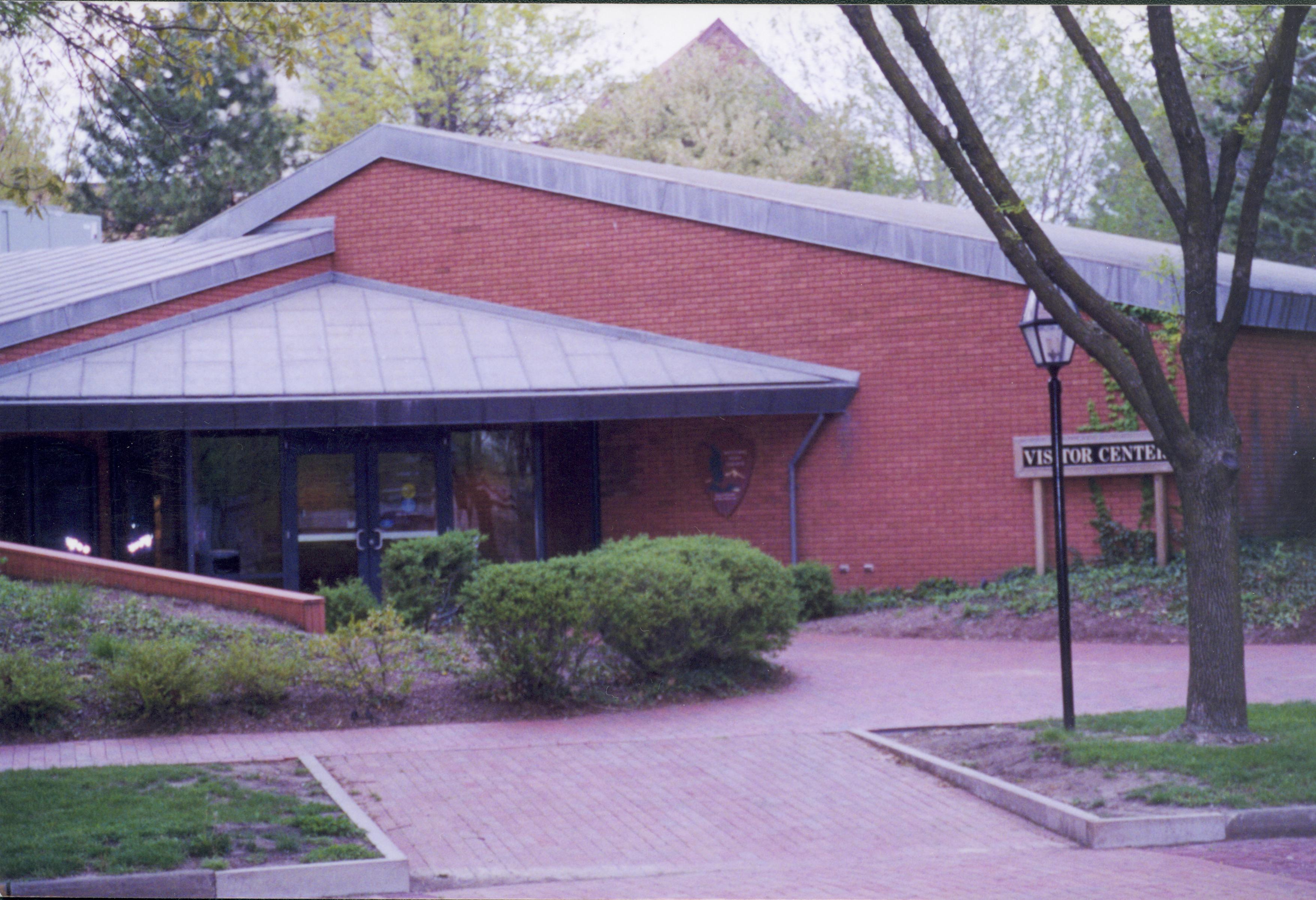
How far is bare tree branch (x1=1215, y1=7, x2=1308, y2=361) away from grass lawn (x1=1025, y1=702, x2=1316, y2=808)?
251 cm

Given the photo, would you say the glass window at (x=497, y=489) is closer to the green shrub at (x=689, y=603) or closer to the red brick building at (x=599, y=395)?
the red brick building at (x=599, y=395)

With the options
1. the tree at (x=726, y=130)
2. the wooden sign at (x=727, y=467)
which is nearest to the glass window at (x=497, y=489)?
the wooden sign at (x=727, y=467)

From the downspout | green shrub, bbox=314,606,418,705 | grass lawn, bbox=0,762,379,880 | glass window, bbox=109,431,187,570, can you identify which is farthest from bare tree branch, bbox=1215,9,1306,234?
glass window, bbox=109,431,187,570

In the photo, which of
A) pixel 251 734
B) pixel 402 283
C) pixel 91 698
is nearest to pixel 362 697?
pixel 251 734

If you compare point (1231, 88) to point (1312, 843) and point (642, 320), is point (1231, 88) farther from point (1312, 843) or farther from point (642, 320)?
point (1312, 843)

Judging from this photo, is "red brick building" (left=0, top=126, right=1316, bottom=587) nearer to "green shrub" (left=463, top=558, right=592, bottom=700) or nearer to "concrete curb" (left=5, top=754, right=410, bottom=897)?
"green shrub" (left=463, top=558, right=592, bottom=700)

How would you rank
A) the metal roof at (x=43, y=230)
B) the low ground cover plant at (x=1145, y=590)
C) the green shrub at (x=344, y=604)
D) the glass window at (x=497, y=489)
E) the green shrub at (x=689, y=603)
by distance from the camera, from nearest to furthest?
the green shrub at (x=689, y=603) < the green shrub at (x=344, y=604) < the low ground cover plant at (x=1145, y=590) < the glass window at (x=497, y=489) < the metal roof at (x=43, y=230)

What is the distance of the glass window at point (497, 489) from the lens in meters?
16.9

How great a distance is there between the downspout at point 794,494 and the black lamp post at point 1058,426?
7.24 meters

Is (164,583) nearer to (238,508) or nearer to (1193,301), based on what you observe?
(238,508)

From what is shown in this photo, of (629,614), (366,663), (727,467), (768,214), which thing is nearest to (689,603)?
(629,614)

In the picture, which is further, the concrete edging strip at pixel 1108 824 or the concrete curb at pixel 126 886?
the concrete edging strip at pixel 1108 824

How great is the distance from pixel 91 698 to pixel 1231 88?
24.2 metres

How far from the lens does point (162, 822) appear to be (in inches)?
250
